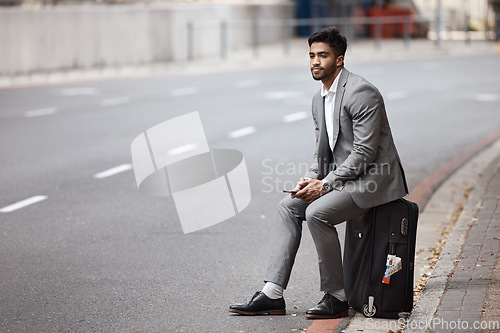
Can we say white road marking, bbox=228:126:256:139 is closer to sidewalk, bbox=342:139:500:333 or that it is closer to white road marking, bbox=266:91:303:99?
sidewalk, bbox=342:139:500:333

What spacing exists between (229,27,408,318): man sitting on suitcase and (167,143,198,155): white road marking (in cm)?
692

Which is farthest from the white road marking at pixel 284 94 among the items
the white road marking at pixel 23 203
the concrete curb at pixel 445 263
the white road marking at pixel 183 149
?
the white road marking at pixel 23 203

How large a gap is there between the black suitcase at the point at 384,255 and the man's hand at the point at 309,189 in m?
0.30

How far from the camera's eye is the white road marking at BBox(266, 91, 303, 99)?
20.2m

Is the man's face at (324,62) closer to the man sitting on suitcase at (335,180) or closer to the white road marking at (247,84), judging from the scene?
the man sitting on suitcase at (335,180)

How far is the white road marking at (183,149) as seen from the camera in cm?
1269

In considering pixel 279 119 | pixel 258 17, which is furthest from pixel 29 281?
pixel 258 17

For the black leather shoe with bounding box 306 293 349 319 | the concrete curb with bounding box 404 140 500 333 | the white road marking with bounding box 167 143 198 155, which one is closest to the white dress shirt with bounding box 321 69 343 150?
the black leather shoe with bounding box 306 293 349 319

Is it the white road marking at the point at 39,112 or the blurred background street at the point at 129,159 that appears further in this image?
the white road marking at the point at 39,112

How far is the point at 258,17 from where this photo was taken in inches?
1508

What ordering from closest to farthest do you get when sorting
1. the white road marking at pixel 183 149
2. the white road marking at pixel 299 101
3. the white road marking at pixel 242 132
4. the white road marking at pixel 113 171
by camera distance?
1. the white road marking at pixel 113 171
2. the white road marking at pixel 183 149
3. the white road marking at pixel 242 132
4. the white road marking at pixel 299 101

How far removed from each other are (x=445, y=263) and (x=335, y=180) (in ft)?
4.63

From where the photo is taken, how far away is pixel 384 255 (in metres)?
5.64

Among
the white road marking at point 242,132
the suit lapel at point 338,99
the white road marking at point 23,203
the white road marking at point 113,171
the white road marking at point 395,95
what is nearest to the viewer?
the suit lapel at point 338,99
